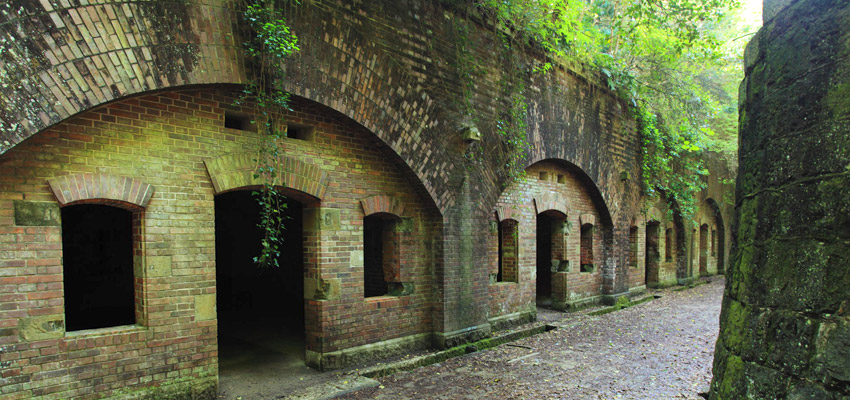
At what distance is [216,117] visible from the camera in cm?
517

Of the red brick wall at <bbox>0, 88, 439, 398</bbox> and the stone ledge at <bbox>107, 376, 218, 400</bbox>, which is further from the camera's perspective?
the stone ledge at <bbox>107, 376, 218, 400</bbox>

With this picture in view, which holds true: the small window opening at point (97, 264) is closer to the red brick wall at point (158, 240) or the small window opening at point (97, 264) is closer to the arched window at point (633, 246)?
the red brick wall at point (158, 240)

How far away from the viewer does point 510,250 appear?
955 cm

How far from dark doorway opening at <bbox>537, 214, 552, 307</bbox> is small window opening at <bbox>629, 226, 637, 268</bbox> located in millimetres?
3133

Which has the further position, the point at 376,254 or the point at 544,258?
the point at 544,258

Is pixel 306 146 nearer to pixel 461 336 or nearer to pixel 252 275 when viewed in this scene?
pixel 461 336

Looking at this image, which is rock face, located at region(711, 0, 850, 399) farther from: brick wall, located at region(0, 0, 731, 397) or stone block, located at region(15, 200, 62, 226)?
stone block, located at region(15, 200, 62, 226)

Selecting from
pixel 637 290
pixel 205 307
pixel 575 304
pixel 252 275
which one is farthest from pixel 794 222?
pixel 637 290

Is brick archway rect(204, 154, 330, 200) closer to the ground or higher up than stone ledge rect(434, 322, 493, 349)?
higher up

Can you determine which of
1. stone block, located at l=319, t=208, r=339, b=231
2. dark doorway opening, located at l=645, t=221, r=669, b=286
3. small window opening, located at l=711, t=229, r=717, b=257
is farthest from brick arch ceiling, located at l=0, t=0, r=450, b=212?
small window opening, located at l=711, t=229, r=717, b=257

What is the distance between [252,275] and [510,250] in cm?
585

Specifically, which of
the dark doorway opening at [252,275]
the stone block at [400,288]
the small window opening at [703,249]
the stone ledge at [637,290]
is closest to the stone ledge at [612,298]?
the stone ledge at [637,290]

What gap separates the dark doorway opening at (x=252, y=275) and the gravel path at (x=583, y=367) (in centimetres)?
323

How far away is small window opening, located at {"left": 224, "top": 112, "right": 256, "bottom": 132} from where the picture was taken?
5454 millimetres
